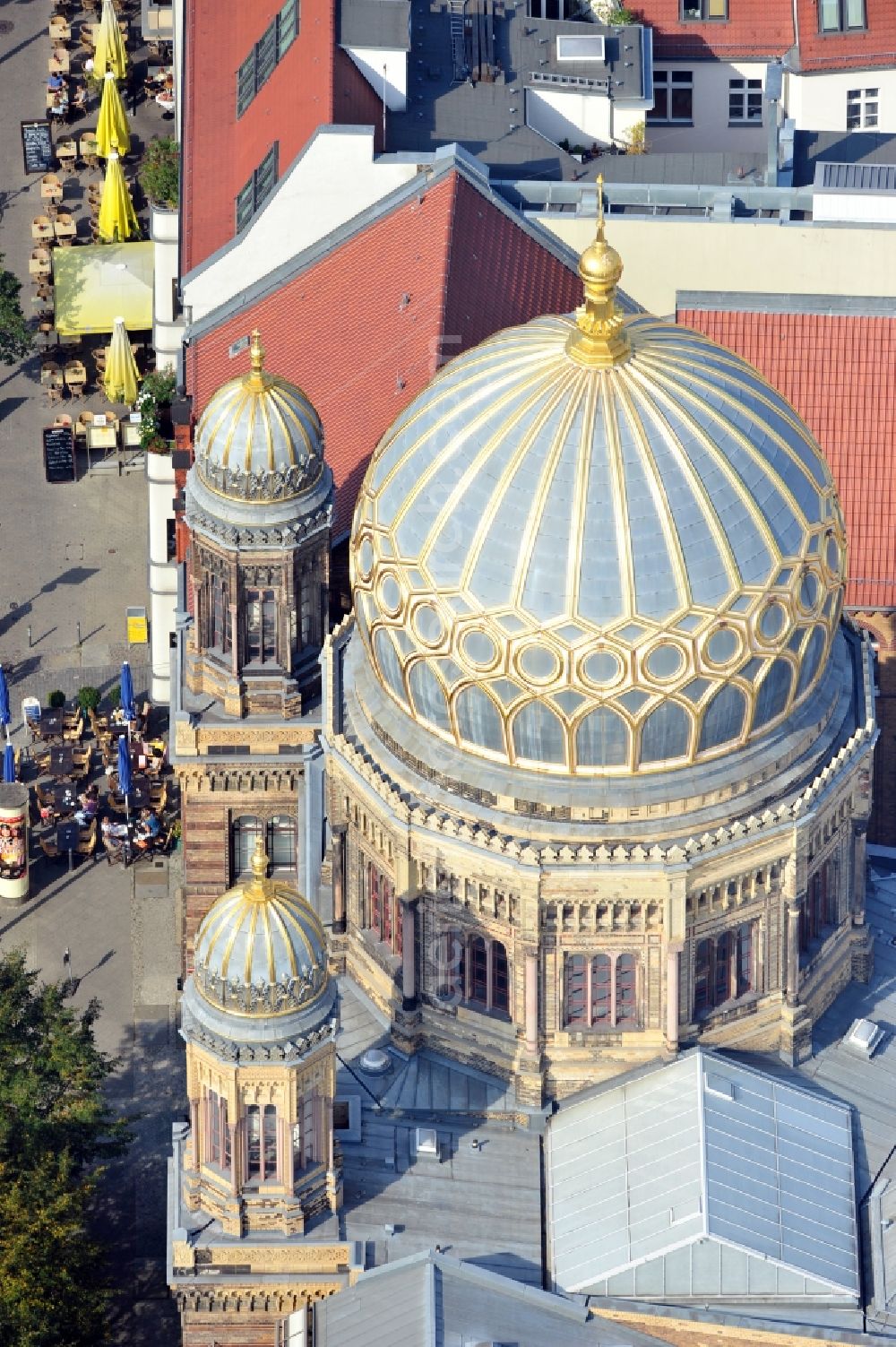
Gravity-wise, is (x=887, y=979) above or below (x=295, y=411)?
A: below

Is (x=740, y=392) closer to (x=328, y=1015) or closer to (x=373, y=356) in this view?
(x=328, y=1015)

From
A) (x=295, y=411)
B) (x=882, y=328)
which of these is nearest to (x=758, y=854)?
(x=295, y=411)

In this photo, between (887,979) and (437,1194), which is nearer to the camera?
(437,1194)

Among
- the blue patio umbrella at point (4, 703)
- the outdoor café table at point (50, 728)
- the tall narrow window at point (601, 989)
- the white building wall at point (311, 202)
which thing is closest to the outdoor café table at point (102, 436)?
the blue patio umbrella at point (4, 703)

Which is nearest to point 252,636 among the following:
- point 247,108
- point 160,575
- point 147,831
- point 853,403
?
point 147,831

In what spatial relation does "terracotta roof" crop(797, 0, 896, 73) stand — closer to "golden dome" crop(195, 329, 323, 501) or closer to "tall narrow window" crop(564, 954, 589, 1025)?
"golden dome" crop(195, 329, 323, 501)

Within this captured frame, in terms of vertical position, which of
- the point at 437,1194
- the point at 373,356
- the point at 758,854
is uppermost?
the point at 373,356
